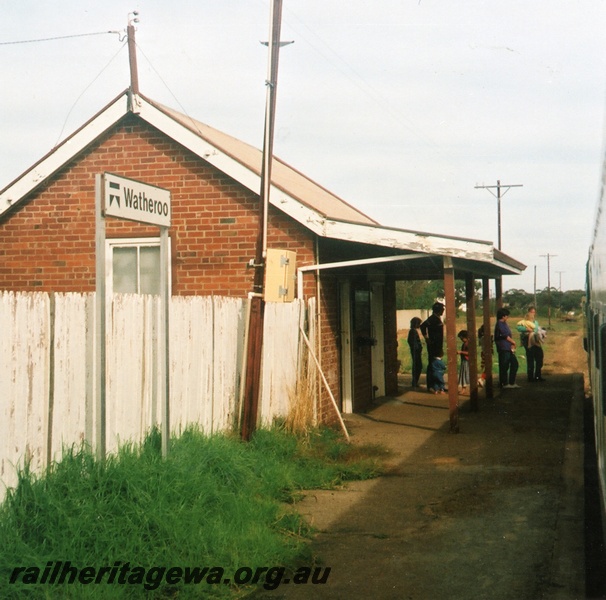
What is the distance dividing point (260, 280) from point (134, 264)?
3.47m

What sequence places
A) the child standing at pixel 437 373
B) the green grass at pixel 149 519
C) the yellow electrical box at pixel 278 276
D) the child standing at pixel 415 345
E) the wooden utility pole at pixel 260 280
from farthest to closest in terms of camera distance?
the child standing at pixel 415 345, the child standing at pixel 437 373, the yellow electrical box at pixel 278 276, the wooden utility pole at pixel 260 280, the green grass at pixel 149 519

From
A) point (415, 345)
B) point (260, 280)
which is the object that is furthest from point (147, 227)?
point (415, 345)

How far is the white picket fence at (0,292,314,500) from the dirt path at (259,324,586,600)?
157cm

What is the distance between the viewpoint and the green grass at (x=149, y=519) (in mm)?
4426

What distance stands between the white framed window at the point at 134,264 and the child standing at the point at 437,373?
6738 millimetres

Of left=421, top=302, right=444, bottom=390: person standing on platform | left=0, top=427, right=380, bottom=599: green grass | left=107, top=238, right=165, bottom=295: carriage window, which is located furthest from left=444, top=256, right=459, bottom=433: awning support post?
left=421, top=302, right=444, bottom=390: person standing on platform

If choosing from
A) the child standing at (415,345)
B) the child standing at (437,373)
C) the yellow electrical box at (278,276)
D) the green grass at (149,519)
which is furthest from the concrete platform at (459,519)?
the child standing at (415,345)

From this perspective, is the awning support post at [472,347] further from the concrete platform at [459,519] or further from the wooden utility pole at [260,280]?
the wooden utility pole at [260,280]

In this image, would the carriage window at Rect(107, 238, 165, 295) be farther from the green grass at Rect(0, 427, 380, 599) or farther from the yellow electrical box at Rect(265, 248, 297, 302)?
the green grass at Rect(0, 427, 380, 599)

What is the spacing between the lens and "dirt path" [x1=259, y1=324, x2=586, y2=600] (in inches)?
195

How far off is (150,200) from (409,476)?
405 centimetres

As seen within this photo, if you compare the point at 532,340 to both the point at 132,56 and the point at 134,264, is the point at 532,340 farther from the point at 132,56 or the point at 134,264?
the point at 132,56

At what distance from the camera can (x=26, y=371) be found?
4.96m

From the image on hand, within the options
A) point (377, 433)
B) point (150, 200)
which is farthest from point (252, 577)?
point (377, 433)
